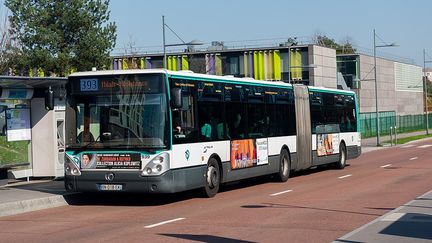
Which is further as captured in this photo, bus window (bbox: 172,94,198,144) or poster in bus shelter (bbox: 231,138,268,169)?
poster in bus shelter (bbox: 231,138,268,169)

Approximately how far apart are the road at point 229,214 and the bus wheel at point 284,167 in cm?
71

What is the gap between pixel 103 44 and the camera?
3959 centimetres

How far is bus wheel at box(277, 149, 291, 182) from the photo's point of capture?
2114 centimetres

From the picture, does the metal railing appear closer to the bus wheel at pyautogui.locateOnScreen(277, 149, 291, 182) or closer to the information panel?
the bus wheel at pyautogui.locateOnScreen(277, 149, 291, 182)

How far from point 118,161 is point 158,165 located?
0.95 metres

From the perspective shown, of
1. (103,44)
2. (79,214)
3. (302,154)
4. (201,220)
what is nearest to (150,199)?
(79,214)

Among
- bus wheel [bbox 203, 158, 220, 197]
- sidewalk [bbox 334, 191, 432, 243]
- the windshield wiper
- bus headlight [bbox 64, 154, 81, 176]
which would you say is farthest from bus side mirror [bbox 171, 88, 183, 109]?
sidewalk [bbox 334, 191, 432, 243]

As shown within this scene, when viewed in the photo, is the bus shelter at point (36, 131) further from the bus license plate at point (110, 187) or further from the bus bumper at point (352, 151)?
the bus bumper at point (352, 151)

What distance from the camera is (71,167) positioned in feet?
49.9

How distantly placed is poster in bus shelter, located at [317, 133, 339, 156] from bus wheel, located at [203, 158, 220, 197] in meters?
8.62

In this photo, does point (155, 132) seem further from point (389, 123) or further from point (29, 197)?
point (389, 123)

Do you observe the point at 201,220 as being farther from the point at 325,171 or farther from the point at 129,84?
the point at 325,171

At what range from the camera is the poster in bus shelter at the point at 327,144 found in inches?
973

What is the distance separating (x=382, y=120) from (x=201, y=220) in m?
62.0
